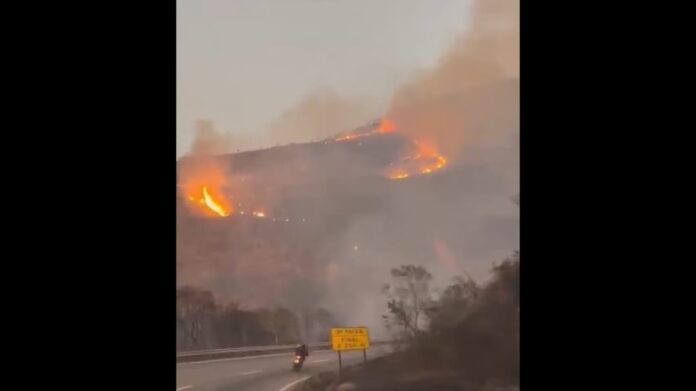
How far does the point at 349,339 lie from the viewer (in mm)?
1815

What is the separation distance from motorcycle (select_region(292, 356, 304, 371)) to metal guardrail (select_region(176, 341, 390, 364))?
0.03m

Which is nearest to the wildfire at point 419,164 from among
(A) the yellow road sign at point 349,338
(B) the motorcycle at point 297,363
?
(A) the yellow road sign at point 349,338

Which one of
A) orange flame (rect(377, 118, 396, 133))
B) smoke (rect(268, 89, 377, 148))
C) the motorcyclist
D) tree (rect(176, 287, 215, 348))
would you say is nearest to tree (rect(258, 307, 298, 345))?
the motorcyclist

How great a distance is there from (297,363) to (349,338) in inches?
6.8

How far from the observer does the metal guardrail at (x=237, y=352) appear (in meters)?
1.74

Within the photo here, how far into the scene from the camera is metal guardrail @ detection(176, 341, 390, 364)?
1741 millimetres
